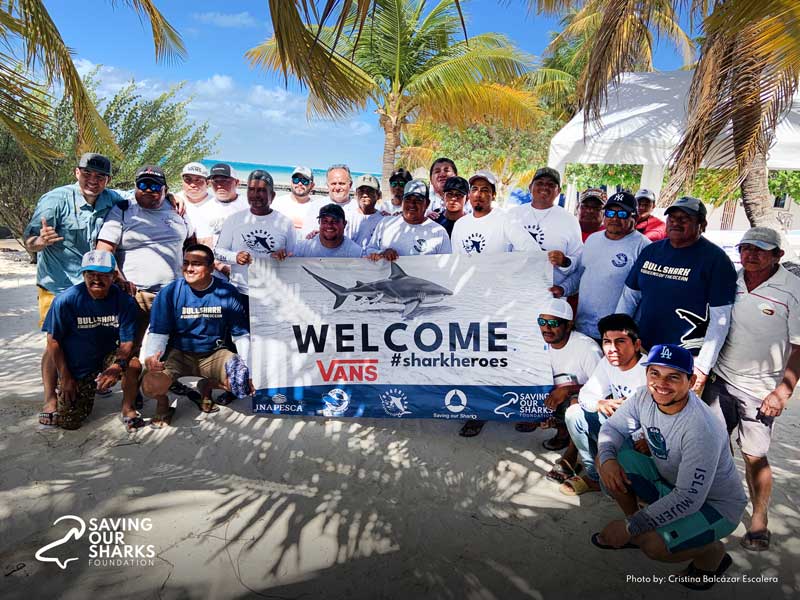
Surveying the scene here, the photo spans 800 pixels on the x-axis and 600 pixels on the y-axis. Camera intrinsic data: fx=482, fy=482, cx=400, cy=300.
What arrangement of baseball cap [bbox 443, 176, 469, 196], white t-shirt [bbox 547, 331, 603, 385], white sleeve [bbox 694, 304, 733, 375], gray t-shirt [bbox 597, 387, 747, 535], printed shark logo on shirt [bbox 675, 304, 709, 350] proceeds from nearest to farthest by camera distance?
gray t-shirt [bbox 597, 387, 747, 535] → white sleeve [bbox 694, 304, 733, 375] → printed shark logo on shirt [bbox 675, 304, 709, 350] → white t-shirt [bbox 547, 331, 603, 385] → baseball cap [bbox 443, 176, 469, 196]

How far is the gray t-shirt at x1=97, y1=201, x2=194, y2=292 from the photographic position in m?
4.39

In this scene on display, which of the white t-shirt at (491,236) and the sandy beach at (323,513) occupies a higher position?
the white t-shirt at (491,236)

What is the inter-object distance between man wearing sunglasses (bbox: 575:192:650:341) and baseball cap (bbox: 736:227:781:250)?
33.3 inches

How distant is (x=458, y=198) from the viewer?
461 cm

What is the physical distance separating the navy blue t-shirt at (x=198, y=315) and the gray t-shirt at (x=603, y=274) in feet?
9.51

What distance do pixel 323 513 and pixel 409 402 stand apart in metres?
1.28

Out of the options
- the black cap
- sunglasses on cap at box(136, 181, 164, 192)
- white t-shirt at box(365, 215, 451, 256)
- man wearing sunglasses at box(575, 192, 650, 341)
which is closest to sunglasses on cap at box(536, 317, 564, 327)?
man wearing sunglasses at box(575, 192, 650, 341)

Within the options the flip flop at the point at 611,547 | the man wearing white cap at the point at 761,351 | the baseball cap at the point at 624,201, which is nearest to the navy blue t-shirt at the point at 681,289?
the man wearing white cap at the point at 761,351

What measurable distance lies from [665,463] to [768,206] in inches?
263

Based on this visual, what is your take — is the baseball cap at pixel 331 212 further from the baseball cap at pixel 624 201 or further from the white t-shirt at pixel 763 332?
the white t-shirt at pixel 763 332

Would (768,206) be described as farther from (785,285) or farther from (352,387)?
(352,387)

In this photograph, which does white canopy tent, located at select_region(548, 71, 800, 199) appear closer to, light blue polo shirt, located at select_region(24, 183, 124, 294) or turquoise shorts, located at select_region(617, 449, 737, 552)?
turquoise shorts, located at select_region(617, 449, 737, 552)

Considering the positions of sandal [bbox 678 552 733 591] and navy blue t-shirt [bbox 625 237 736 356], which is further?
navy blue t-shirt [bbox 625 237 736 356]

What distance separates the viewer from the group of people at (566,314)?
2.56 metres
